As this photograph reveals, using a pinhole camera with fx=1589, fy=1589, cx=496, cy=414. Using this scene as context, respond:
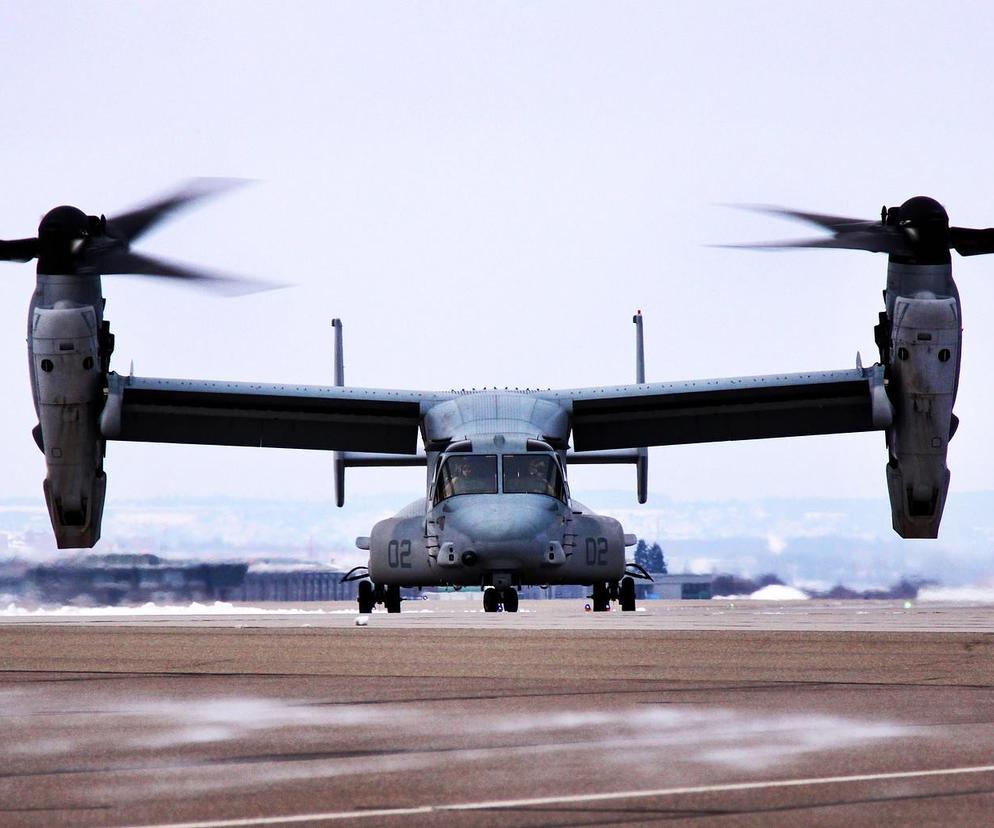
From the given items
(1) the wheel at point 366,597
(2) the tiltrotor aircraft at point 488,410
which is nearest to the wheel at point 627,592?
(2) the tiltrotor aircraft at point 488,410

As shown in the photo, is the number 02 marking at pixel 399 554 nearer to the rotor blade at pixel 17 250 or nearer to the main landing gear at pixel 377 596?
the main landing gear at pixel 377 596

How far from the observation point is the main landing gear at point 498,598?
26281mm

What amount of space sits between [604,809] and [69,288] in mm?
22120

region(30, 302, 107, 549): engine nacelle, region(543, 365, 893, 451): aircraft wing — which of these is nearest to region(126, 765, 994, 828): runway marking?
region(30, 302, 107, 549): engine nacelle

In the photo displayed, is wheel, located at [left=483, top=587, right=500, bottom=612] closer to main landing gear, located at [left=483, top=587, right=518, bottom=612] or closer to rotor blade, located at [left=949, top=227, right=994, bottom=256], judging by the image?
main landing gear, located at [left=483, top=587, right=518, bottom=612]

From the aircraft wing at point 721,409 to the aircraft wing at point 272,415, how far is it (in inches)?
129

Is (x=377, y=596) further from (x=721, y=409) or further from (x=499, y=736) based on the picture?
(x=499, y=736)

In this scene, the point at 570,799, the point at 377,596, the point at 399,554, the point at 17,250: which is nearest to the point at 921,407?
the point at 399,554

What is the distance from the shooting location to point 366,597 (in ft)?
103

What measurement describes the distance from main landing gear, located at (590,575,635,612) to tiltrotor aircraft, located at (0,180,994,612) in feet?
4.28

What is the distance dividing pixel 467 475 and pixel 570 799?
2116 cm

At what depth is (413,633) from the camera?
16.7 metres

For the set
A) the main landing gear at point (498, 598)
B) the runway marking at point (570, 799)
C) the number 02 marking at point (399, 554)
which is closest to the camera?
the runway marking at point (570, 799)

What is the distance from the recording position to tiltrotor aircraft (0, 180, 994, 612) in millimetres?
25641
